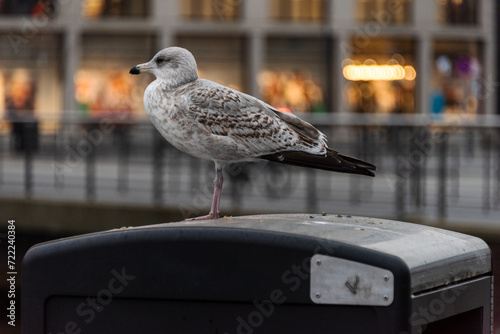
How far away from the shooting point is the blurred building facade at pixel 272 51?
113 ft

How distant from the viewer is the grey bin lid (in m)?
2.62

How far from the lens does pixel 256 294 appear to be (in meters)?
2.64

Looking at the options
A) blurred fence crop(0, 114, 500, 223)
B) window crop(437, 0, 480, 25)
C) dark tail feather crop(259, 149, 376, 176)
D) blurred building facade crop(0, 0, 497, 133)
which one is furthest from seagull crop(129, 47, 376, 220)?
window crop(437, 0, 480, 25)

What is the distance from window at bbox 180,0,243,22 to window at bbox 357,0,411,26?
4.36 metres

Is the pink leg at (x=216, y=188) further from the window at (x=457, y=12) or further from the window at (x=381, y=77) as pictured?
the window at (x=457, y=12)

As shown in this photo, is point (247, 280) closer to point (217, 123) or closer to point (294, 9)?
point (217, 123)

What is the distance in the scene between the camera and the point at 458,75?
3628 cm

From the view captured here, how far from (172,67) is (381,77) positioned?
3385cm

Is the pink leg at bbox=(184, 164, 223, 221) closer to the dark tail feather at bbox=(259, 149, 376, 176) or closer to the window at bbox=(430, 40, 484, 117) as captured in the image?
the dark tail feather at bbox=(259, 149, 376, 176)

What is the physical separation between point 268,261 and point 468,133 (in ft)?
35.7

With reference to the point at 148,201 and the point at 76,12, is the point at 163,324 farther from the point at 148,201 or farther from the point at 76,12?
the point at 76,12

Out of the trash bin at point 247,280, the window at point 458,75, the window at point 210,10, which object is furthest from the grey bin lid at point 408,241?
the window at point 458,75

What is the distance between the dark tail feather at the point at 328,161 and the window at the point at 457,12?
3457 centimetres

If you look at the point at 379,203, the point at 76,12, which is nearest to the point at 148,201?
the point at 379,203
